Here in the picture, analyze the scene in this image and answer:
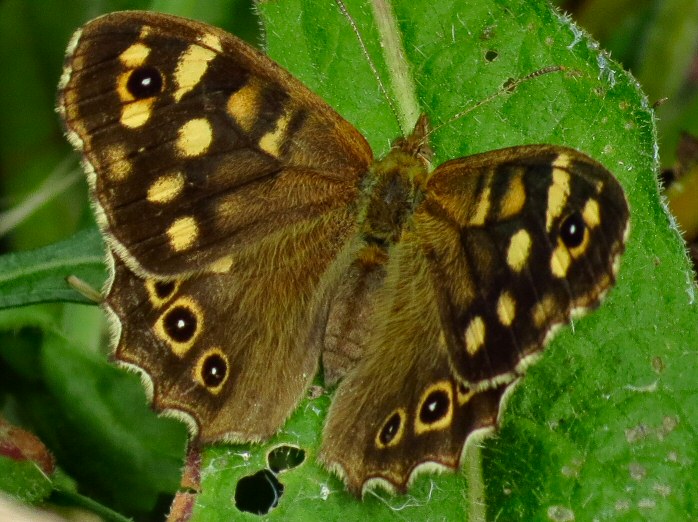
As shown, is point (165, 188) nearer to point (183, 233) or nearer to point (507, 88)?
point (183, 233)

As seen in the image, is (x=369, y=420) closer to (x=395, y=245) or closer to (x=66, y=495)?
(x=395, y=245)

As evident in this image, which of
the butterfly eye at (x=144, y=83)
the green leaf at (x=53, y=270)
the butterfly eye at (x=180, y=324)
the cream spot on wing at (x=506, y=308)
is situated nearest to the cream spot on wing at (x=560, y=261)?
the cream spot on wing at (x=506, y=308)

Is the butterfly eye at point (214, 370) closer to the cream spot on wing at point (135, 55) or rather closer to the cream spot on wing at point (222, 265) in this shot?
the cream spot on wing at point (222, 265)

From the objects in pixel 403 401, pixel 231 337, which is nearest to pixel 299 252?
pixel 231 337

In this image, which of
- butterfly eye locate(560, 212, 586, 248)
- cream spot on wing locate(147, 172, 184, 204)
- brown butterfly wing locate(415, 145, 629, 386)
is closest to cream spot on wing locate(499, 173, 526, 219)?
brown butterfly wing locate(415, 145, 629, 386)

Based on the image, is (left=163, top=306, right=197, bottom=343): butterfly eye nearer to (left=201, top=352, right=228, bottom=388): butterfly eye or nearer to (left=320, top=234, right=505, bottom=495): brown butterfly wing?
(left=201, top=352, right=228, bottom=388): butterfly eye

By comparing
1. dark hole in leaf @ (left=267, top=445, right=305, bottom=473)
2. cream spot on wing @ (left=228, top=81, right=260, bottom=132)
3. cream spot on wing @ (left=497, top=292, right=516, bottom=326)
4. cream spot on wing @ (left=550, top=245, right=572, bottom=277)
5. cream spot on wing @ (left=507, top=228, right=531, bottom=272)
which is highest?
cream spot on wing @ (left=228, top=81, right=260, bottom=132)

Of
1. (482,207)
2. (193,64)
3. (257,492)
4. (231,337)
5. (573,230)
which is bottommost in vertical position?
(257,492)

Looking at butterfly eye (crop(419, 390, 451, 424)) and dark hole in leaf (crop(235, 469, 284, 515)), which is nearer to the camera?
butterfly eye (crop(419, 390, 451, 424))
